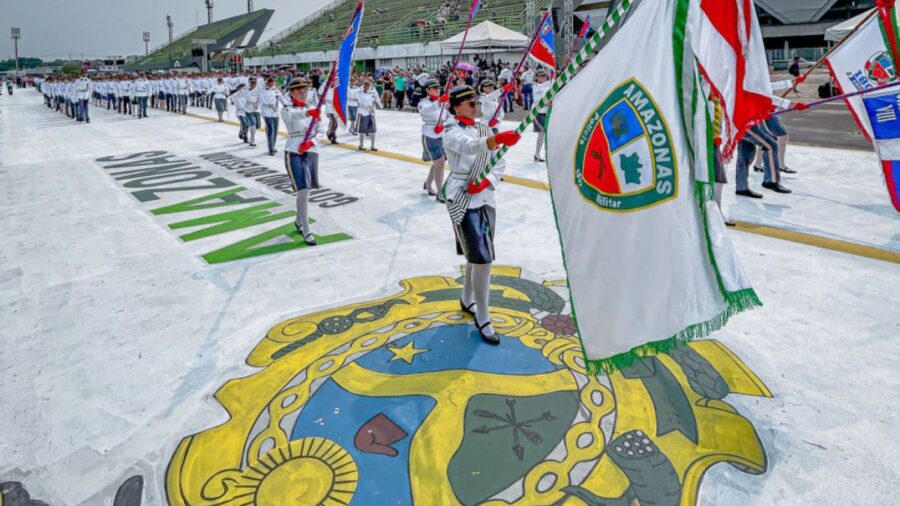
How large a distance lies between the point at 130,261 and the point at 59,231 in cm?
195

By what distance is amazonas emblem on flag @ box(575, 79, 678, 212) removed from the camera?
2365 millimetres

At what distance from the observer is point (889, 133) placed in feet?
17.5

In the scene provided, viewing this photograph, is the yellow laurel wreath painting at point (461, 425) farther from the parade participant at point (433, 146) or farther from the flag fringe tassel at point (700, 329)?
the parade participant at point (433, 146)

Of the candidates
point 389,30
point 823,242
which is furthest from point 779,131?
point 389,30

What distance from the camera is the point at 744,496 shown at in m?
2.46

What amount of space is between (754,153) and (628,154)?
20.5 feet

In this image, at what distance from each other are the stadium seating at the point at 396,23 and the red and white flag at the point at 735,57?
89.1ft

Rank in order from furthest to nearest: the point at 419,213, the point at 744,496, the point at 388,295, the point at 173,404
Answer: the point at 419,213
the point at 388,295
the point at 173,404
the point at 744,496

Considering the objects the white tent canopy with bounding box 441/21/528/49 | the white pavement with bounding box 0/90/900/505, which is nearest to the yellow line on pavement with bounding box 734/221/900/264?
the white pavement with bounding box 0/90/900/505

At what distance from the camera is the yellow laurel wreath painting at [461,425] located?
101 inches

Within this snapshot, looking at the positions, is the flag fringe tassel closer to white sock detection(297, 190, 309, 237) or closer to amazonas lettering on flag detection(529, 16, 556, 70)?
white sock detection(297, 190, 309, 237)

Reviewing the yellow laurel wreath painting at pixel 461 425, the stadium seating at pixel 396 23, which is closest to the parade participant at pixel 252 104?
the yellow laurel wreath painting at pixel 461 425

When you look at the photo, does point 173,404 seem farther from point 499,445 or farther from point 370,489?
point 499,445

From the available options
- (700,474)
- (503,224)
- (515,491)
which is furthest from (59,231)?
(700,474)
